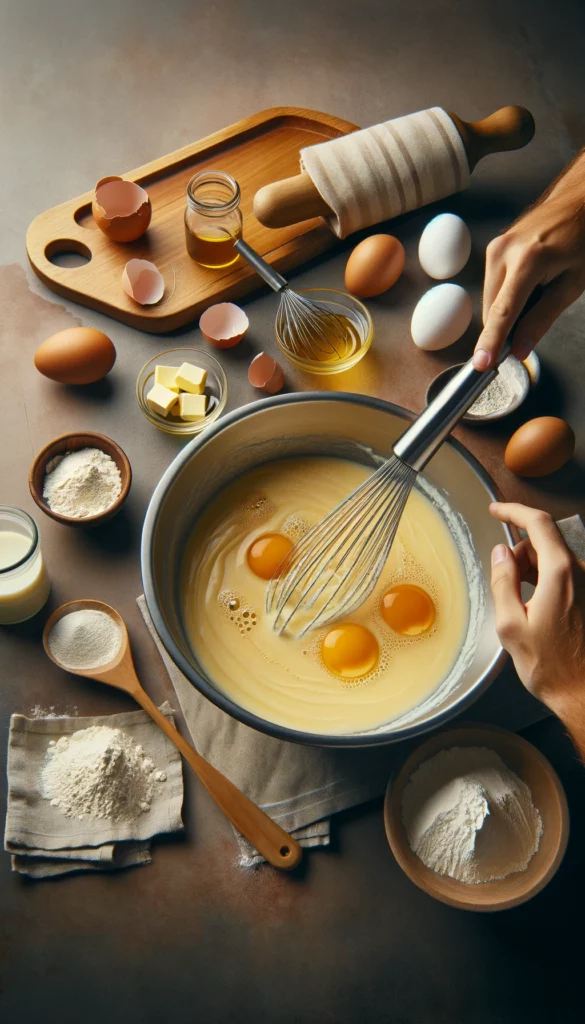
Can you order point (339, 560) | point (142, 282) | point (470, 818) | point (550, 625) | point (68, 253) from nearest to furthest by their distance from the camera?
point (550, 625) → point (470, 818) → point (339, 560) → point (142, 282) → point (68, 253)

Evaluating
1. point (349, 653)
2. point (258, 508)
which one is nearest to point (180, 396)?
point (258, 508)

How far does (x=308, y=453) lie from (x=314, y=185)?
2.05ft

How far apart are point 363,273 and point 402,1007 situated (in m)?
1.45

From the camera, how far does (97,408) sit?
1.83 meters

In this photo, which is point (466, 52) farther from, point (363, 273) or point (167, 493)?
point (167, 493)

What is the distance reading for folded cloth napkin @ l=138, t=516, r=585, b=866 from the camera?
1521 millimetres

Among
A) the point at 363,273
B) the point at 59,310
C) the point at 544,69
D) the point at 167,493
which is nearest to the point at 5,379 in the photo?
the point at 59,310

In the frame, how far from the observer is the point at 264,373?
5.95ft

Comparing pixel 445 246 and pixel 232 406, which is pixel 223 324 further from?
pixel 445 246

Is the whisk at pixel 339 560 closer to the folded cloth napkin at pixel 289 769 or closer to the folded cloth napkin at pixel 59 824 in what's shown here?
the folded cloth napkin at pixel 289 769

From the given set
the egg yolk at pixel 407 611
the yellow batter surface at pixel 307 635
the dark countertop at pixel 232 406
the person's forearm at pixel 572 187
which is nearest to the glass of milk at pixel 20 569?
the dark countertop at pixel 232 406

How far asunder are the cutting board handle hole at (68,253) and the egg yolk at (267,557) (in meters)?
0.83

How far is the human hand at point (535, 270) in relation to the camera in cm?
147

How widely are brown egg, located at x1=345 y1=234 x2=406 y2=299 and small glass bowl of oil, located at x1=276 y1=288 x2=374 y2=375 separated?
4 centimetres
